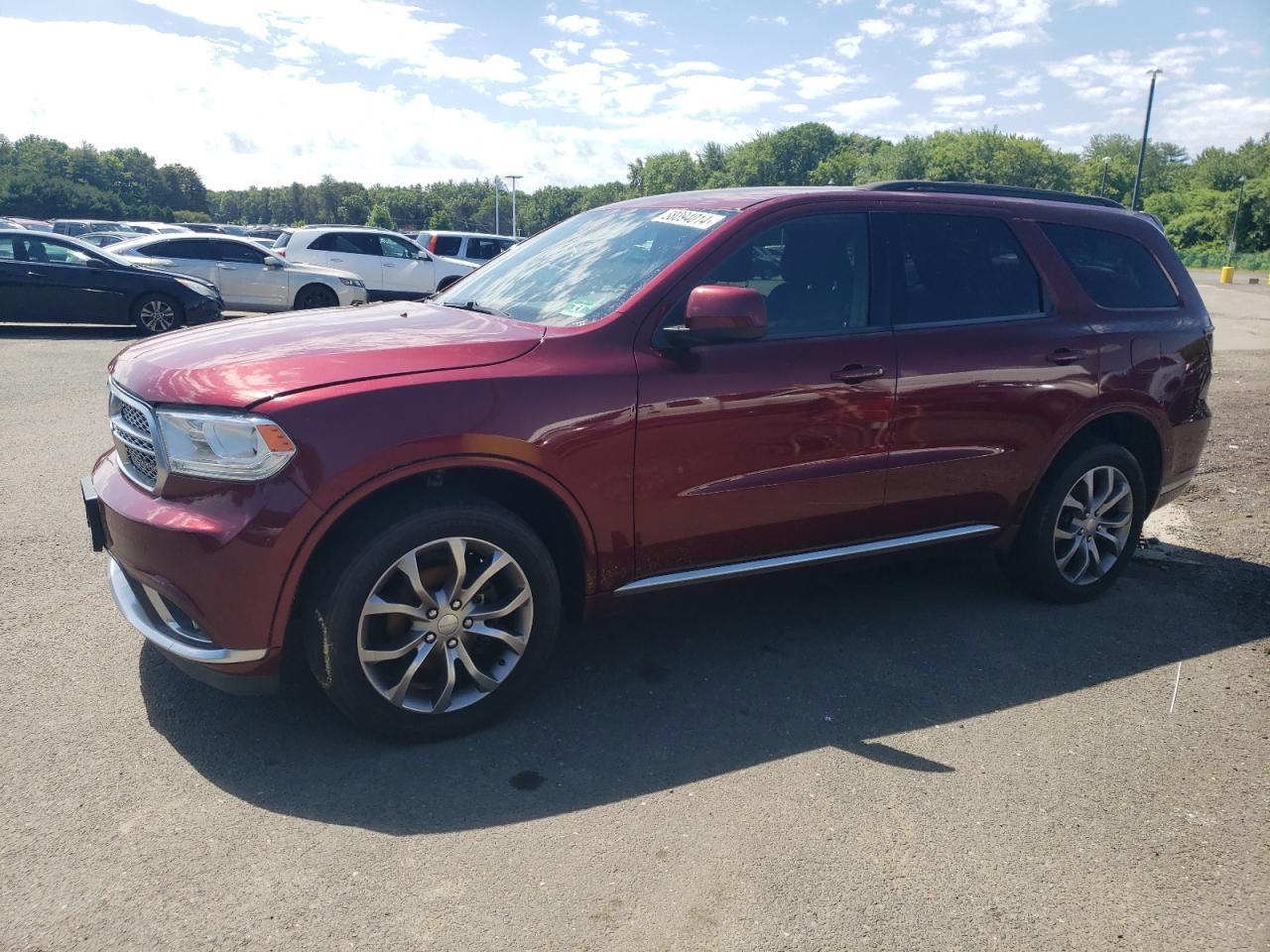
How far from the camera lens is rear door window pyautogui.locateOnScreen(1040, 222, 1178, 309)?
15.5ft

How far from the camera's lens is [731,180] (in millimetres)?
142375

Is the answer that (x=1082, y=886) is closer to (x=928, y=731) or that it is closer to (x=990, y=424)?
(x=928, y=731)

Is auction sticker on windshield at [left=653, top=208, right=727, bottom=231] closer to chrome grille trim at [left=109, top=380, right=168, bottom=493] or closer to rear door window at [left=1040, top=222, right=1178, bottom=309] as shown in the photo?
rear door window at [left=1040, top=222, right=1178, bottom=309]

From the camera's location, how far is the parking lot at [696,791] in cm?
252

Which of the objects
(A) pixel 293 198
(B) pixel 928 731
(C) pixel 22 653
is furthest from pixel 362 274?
(A) pixel 293 198

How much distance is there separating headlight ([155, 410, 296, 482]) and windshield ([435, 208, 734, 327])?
1.17 meters

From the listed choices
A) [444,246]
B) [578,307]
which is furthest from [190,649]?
[444,246]

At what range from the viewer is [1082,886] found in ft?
8.87

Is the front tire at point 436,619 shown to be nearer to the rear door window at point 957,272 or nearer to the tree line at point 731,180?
the rear door window at point 957,272

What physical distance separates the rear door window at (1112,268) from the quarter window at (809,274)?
1.24 meters

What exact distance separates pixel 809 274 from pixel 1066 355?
139cm

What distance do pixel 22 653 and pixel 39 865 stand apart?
4.87ft

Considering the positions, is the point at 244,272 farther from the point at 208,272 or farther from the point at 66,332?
the point at 66,332

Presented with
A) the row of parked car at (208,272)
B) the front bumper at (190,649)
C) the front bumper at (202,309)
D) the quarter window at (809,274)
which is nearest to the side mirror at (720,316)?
the quarter window at (809,274)
